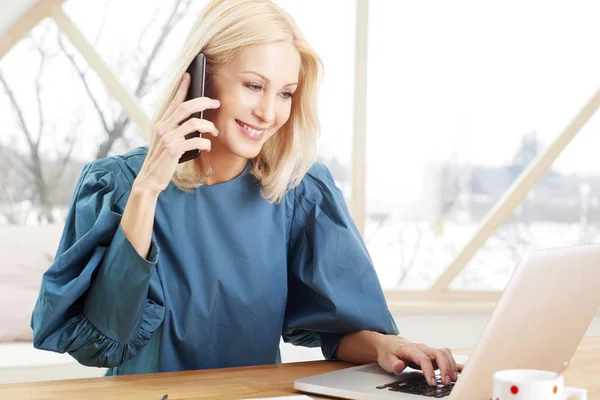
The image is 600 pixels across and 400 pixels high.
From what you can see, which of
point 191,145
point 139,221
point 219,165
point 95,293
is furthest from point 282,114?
point 95,293

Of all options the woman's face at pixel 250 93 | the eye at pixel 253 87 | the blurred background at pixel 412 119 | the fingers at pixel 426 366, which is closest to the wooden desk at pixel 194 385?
the fingers at pixel 426 366

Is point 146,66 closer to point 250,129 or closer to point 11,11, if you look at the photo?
point 11,11

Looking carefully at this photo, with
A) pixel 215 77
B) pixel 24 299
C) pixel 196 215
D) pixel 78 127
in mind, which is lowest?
pixel 24 299

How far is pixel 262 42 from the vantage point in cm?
173

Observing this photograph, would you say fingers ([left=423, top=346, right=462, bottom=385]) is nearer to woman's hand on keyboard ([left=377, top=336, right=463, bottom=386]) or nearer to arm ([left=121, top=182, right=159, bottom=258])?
woman's hand on keyboard ([left=377, top=336, right=463, bottom=386])

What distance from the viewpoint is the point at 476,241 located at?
13.7 ft

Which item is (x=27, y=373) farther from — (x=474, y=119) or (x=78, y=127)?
(x=474, y=119)

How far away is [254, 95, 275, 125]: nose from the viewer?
1729 mm

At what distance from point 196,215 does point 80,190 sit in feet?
0.81

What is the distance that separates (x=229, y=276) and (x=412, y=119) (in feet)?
8.47

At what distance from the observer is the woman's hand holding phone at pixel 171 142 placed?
1538mm

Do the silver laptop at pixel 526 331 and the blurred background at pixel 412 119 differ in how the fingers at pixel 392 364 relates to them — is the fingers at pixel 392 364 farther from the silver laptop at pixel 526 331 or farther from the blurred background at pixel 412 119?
the blurred background at pixel 412 119

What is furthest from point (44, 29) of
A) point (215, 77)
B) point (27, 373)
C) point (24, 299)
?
point (215, 77)

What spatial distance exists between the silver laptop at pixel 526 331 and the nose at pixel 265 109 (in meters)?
0.55
